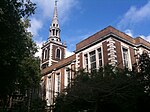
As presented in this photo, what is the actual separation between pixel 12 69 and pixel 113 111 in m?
7.06

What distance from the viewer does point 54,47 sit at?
60.1 meters

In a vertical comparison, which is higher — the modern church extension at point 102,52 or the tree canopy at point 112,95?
the modern church extension at point 102,52

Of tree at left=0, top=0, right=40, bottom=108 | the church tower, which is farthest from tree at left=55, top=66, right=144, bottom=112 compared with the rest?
the church tower

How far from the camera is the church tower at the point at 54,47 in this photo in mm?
57656

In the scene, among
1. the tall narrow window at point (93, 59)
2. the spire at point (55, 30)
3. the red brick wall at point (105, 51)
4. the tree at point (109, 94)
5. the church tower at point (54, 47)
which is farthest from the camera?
the spire at point (55, 30)

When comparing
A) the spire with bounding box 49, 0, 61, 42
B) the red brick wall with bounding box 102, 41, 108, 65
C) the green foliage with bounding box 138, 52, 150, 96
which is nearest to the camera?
the green foliage with bounding box 138, 52, 150, 96

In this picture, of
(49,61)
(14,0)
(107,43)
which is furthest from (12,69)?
(49,61)

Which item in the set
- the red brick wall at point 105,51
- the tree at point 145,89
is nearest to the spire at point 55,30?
the red brick wall at point 105,51

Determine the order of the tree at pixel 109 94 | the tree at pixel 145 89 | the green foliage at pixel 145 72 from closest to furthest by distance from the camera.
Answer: the tree at pixel 109 94
the tree at pixel 145 89
the green foliage at pixel 145 72

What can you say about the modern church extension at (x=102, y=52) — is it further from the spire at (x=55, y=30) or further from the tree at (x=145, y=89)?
the spire at (x=55, y=30)

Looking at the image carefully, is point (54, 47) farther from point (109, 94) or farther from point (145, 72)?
point (109, 94)

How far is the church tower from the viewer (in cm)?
5766

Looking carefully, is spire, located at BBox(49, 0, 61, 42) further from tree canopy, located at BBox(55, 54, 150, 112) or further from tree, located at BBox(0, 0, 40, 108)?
tree canopy, located at BBox(55, 54, 150, 112)

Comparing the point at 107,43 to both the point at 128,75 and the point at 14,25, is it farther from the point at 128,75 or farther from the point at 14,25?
the point at 14,25
